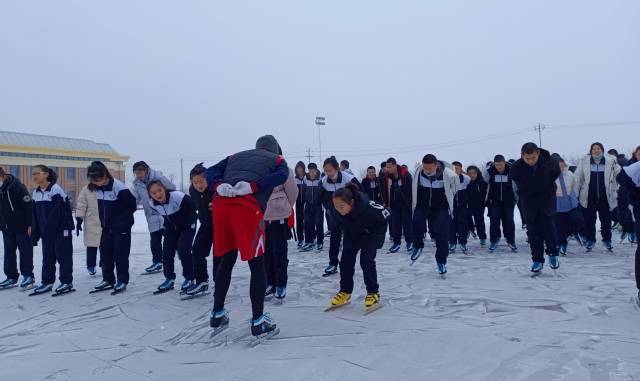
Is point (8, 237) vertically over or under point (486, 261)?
over

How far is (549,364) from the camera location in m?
2.80

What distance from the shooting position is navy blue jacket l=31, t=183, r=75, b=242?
5.95 metres

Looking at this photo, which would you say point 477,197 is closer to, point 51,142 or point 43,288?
point 43,288

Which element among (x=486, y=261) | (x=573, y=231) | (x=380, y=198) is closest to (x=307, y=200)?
(x=380, y=198)

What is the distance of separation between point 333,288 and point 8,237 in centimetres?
456

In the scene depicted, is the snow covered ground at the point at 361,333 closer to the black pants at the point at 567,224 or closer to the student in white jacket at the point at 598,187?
the black pants at the point at 567,224

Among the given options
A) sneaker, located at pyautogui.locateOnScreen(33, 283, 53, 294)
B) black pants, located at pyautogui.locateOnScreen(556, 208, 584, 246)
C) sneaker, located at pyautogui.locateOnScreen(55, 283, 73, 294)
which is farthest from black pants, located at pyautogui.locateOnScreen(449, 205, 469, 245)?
sneaker, located at pyautogui.locateOnScreen(33, 283, 53, 294)

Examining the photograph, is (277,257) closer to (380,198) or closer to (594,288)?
(594,288)

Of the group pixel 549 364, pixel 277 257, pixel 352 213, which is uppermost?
pixel 352 213

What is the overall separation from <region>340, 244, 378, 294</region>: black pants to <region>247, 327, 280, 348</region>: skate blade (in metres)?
1.08

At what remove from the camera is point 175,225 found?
18.4 ft

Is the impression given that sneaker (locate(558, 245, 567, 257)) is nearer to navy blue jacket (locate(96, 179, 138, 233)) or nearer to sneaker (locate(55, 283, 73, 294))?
navy blue jacket (locate(96, 179, 138, 233))

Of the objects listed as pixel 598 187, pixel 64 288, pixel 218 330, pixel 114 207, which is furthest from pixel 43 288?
pixel 598 187

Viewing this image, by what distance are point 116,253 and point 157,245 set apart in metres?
1.76
